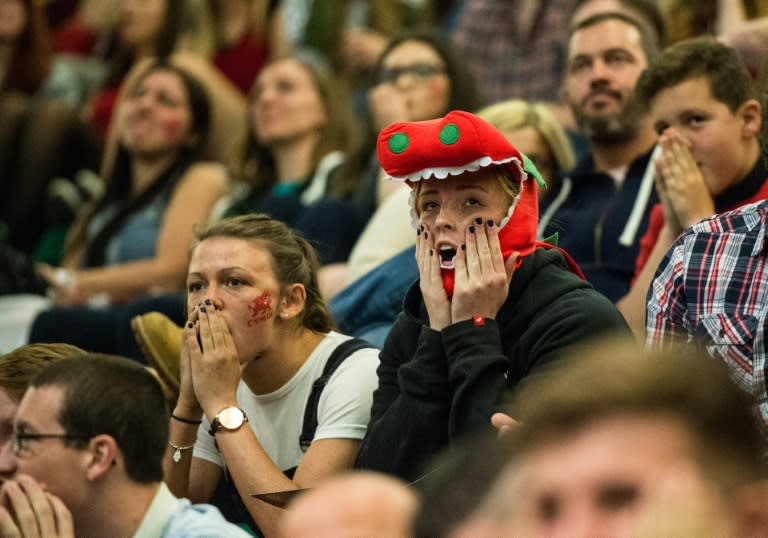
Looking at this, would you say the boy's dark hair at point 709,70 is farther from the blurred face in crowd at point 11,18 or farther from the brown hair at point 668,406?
the blurred face in crowd at point 11,18

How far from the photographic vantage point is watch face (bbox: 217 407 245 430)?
116 inches

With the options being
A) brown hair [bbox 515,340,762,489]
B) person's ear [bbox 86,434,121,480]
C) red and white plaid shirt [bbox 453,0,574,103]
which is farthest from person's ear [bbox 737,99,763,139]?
brown hair [bbox 515,340,762,489]

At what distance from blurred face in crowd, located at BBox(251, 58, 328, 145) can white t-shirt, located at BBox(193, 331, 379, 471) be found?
227 centimetres

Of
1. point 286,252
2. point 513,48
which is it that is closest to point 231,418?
point 286,252

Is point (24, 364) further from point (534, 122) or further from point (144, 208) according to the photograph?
point (144, 208)

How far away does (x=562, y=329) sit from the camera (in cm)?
264

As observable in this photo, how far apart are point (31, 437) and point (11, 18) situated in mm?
4408

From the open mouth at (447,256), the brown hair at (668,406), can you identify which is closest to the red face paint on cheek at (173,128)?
the open mouth at (447,256)

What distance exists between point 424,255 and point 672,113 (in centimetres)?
104

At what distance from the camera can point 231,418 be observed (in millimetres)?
2947

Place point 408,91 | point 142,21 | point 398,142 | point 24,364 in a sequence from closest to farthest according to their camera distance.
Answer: point 398,142
point 24,364
point 408,91
point 142,21

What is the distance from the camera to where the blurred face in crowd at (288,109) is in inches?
211

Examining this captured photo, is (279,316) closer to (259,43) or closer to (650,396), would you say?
(650,396)

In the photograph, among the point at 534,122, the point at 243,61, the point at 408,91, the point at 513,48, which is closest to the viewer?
the point at 534,122
